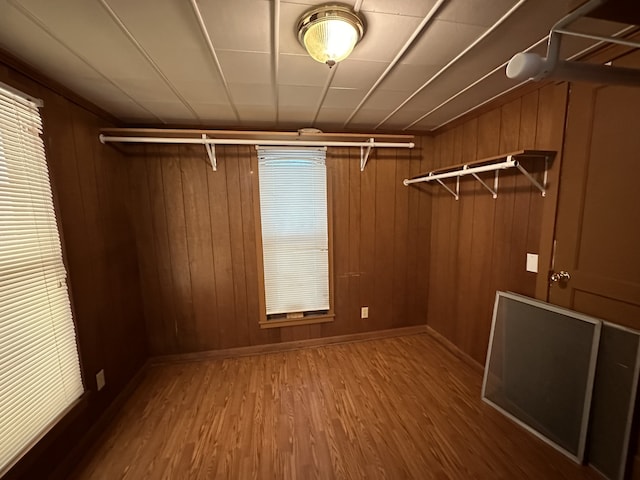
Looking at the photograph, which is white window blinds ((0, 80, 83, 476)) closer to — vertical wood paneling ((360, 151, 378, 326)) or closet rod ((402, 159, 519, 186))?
vertical wood paneling ((360, 151, 378, 326))

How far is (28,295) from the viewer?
1300 millimetres

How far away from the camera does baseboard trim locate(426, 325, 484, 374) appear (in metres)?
2.26

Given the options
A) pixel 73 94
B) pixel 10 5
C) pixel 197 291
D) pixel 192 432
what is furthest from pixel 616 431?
pixel 73 94

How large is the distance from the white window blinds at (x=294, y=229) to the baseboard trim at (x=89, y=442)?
1.29 m

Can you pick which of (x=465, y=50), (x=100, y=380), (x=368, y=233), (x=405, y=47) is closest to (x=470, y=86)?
(x=465, y=50)

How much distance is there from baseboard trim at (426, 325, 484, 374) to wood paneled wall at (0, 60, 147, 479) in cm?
288

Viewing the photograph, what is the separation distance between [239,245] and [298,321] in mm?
975

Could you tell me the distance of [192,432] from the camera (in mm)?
1708

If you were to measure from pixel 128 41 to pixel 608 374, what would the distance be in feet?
9.37

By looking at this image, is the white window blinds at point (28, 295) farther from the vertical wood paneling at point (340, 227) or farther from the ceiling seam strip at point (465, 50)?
the ceiling seam strip at point (465, 50)

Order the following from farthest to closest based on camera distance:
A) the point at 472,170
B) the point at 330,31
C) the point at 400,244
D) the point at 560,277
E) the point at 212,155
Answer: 1. the point at 400,244
2. the point at 212,155
3. the point at 472,170
4. the point at 560,277
5. the point at 330,31

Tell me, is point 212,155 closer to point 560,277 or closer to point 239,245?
point 239,245

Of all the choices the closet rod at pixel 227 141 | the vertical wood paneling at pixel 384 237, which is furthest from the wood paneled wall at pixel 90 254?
the vertical wood paneling at pixel 384 237

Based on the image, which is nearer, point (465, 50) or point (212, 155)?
point (465, 50)
